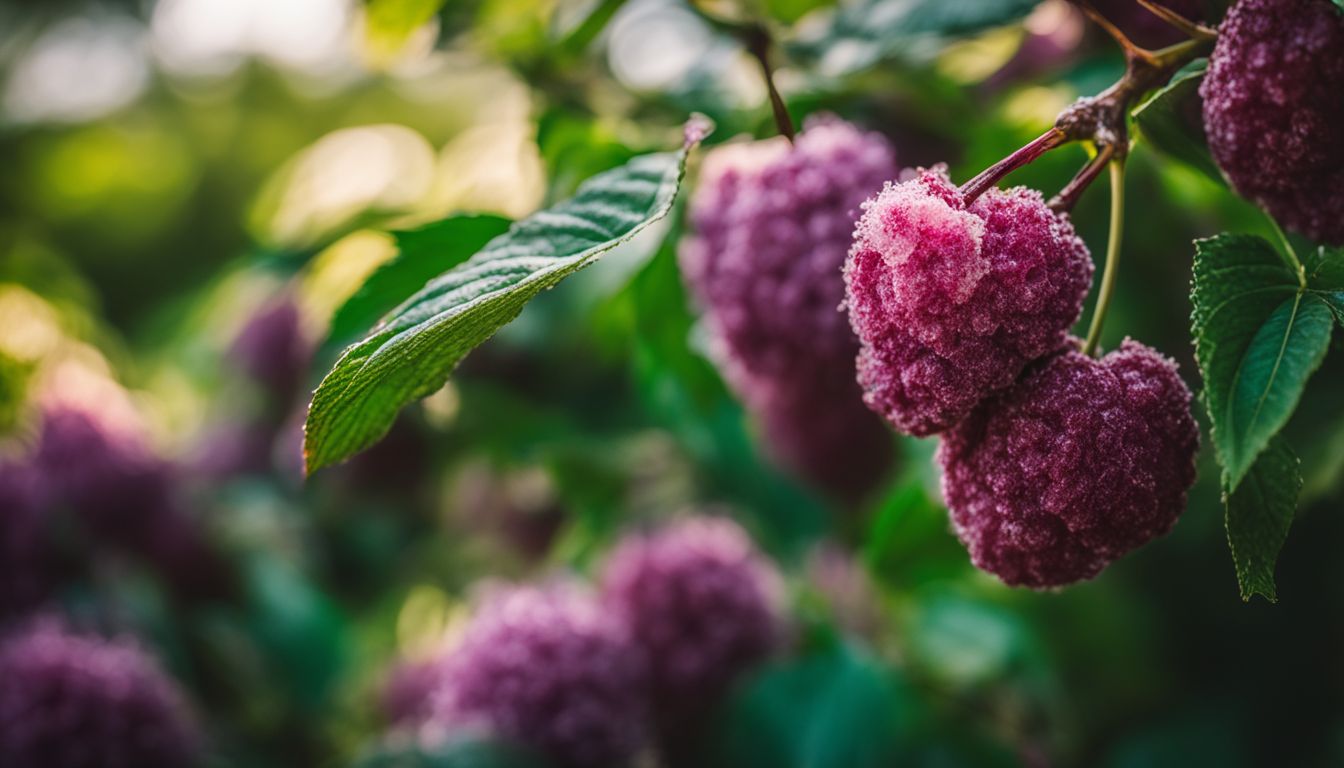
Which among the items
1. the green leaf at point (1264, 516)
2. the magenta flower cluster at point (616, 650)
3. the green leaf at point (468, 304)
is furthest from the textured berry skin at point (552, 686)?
the green leaf at point (1264, 516)

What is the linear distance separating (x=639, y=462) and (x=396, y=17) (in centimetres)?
58

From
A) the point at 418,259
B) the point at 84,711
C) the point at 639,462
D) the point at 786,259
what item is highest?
the point at 418,259

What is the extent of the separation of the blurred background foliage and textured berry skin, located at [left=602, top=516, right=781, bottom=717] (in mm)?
41

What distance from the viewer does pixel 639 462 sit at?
3.88 feet

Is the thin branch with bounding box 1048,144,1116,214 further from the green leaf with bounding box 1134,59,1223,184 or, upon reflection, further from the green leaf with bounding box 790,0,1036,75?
the green leaf with bounding box 790,0,1036,75

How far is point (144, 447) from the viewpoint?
125 cm

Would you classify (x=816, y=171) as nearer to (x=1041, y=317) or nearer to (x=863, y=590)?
(x=1041, y=317)

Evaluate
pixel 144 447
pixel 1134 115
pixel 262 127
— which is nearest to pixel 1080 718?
pixel 1134 115

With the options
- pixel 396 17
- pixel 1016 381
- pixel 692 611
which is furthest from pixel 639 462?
pixel 1016 381

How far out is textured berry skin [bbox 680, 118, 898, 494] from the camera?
610mm

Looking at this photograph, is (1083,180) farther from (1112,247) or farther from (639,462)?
(639,462)

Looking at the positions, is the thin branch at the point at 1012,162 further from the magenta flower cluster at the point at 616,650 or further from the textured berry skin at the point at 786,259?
the magenta flower cluster at the point at 616,650

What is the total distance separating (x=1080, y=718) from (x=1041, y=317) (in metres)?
0.80

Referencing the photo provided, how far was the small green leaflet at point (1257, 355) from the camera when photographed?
0.32m
